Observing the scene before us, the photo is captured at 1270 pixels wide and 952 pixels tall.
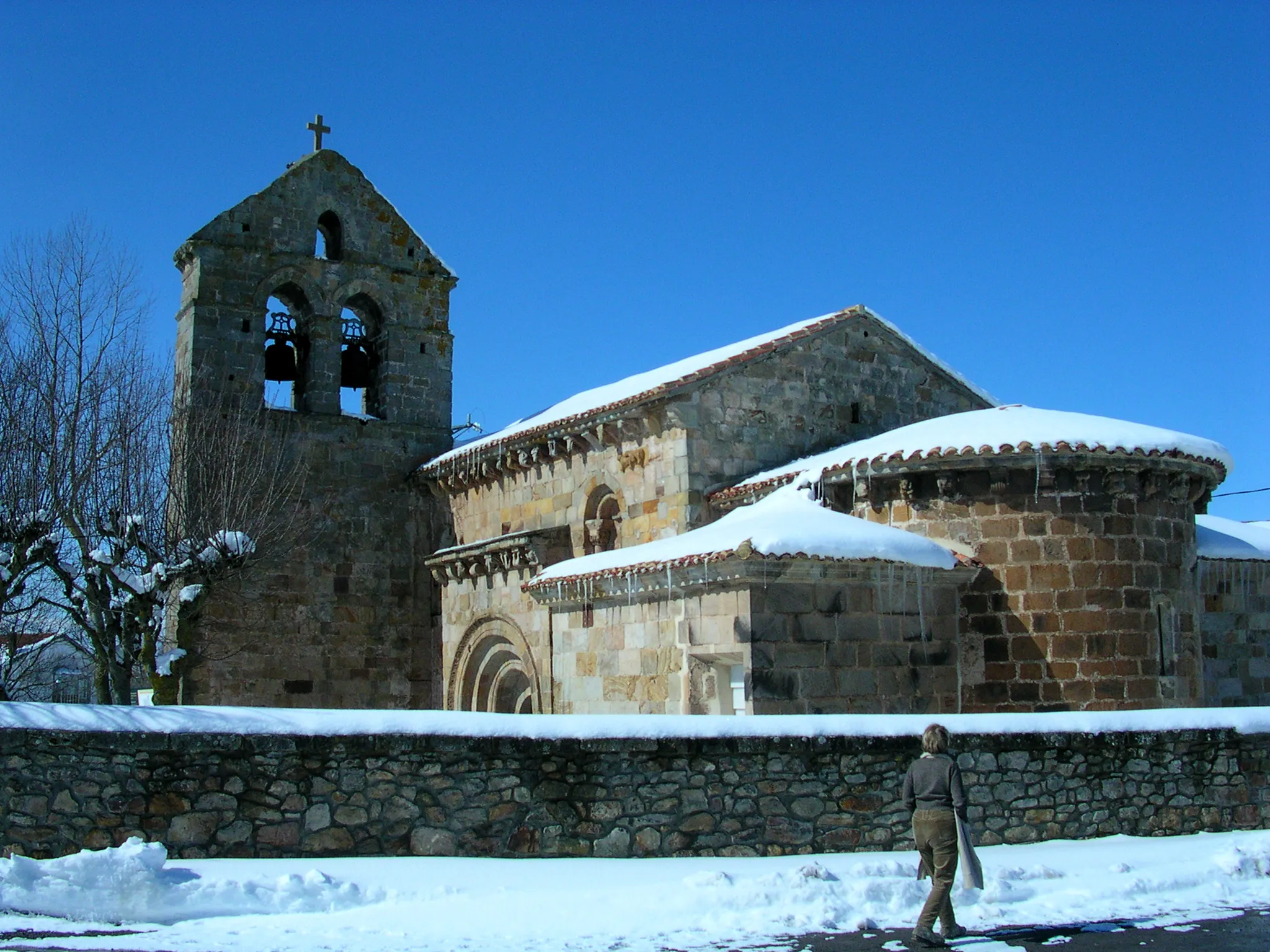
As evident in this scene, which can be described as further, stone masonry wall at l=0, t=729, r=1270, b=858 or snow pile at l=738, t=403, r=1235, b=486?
snow pile at l=738, t=403, r=1235, b=486

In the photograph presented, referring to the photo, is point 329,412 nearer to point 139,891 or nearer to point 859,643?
point 859,643

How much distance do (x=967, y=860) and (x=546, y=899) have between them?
88.4 inches

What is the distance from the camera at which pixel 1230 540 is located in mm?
15695

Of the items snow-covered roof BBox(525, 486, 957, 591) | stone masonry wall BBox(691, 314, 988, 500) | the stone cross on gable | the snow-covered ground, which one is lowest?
the snow-covered ground

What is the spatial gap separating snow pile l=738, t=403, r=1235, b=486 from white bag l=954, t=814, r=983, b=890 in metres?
6.42

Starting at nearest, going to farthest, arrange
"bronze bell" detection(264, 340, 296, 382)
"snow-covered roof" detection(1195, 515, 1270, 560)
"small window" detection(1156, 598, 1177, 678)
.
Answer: "small window" detection(1156, 598, 1177, 678) → "snow-covered roof" detection(1195, 515, 1270, 560) → "bronze bell" detection(264, 340, 296, 382)

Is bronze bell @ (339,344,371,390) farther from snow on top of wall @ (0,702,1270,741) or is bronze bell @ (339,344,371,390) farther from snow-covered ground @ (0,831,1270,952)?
snow-covered ground @ (0,831,1270,952)

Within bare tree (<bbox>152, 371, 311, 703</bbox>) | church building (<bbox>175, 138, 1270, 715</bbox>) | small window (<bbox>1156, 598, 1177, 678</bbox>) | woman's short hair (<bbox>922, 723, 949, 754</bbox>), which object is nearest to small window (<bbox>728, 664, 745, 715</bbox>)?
church building (<bbox>175, 138, 1270, 715</bbox>)

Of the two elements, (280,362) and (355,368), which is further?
(355,368)

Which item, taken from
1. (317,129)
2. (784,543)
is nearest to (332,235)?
(317,129)

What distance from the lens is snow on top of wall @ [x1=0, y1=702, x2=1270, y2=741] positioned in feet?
25.0

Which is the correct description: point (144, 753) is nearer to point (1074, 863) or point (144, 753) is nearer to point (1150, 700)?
point (1074, 863)

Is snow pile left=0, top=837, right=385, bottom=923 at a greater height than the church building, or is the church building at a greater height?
the church building

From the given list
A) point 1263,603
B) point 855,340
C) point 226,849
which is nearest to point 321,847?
point 226,849
